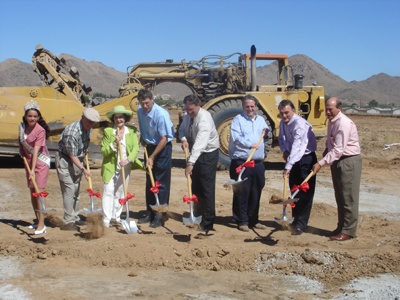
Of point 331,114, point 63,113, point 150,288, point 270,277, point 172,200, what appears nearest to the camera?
point 150,288

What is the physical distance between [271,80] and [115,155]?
8833 cm

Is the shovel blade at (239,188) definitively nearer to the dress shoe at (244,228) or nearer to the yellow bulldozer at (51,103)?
the dress shoe at (244,228)

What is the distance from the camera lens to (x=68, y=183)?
7137 millimetres

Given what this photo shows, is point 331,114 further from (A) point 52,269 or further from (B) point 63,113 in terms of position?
(B) point 63,113

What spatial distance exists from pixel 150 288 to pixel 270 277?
1228 mm

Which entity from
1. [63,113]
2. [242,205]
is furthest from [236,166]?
[63,113]

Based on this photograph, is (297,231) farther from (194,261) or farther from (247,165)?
(194,261)

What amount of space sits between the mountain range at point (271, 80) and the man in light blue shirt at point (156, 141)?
251 feet

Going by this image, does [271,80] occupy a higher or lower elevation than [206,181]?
higher

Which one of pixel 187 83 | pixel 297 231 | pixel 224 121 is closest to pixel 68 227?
pixel 297 231

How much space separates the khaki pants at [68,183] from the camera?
7.11m

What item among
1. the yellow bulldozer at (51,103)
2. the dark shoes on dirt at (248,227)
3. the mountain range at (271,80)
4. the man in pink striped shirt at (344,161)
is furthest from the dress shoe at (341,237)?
the mountain range at (271,80)

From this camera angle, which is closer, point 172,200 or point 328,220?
point 328,220

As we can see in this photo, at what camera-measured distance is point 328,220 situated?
27.2 feet
